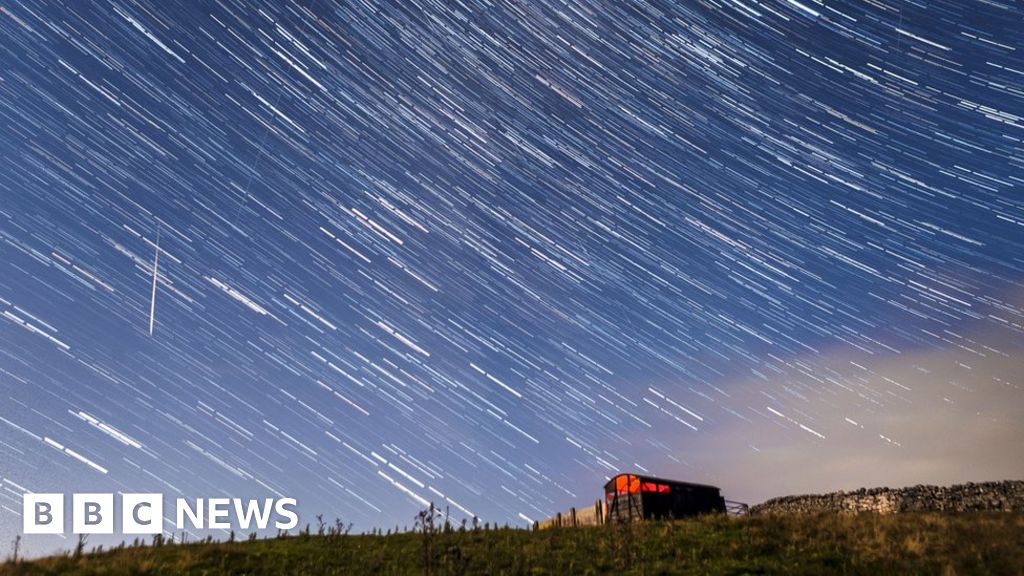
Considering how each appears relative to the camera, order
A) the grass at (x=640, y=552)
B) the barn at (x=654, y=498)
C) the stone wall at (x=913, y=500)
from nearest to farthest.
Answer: the grass at (x=640, y=552)
the stone wall at (x=913, y=500)
the barn at (x=654, y=498)

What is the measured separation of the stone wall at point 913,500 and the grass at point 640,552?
7.93 meters

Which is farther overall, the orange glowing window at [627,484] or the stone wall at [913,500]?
the orange glowing window at [627,484]

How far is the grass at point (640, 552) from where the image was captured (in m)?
19.4

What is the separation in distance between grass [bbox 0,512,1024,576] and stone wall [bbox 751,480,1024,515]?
312 inches

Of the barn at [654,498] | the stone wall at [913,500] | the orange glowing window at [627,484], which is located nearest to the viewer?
the stone wall at [913,500]

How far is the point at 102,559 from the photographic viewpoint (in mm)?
21875

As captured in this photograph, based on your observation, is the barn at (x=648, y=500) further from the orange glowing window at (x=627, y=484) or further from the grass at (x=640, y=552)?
the grass at (x=640, y=552)

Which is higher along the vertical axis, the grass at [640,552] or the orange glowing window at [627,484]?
the orange glowing window at [627,484]

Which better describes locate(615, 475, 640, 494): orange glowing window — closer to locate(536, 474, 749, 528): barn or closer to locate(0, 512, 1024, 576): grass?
locate(536, 474, 749, 528): barn

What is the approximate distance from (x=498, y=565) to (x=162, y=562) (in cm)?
1023

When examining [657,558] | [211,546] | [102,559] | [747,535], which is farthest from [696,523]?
[102,559]

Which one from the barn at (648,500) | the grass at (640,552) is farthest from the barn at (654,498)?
the grass at (640,552)

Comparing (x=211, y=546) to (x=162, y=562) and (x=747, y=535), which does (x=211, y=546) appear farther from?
(x=747, y=535)

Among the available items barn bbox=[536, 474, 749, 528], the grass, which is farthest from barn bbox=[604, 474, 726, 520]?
the grass
